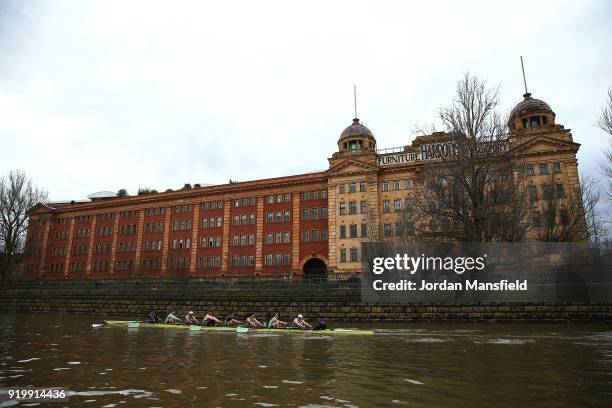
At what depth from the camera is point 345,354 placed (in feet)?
57.4

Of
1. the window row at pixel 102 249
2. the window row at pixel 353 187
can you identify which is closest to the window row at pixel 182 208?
the window row at pixel 102 249

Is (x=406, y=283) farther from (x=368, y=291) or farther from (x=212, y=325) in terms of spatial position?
(x=212, y=325)

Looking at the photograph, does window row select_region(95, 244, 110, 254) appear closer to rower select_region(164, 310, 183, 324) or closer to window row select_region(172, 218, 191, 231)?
window row select_region(172, 218, 191, 231)

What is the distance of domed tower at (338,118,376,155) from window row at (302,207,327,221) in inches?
347

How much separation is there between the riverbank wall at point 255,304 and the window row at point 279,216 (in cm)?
1968

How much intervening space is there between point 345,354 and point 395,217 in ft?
128

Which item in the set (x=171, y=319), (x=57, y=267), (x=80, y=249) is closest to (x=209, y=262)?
(x=80, y=249)

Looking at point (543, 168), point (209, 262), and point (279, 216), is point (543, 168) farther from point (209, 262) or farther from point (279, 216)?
point (209, 262)

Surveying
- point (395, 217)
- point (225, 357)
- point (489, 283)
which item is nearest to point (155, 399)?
point (225, 357)

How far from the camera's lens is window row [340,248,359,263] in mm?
54781

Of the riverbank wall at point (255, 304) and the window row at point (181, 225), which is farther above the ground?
the window row at point (181, 225)

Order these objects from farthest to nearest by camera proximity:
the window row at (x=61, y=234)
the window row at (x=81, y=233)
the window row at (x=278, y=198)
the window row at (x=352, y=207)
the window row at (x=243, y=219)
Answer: the window row at (x=61, y=234)
the window row at (x=81, y=233)
the window row at (x=243, y=219)
the window row at (x=278, y=198)
the window row at (x=352, y=207)

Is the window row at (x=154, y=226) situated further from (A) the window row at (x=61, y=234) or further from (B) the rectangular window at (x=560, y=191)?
(B) the rectangular window at (x=560, y=191)

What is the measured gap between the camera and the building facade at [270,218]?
5225 centimetres
